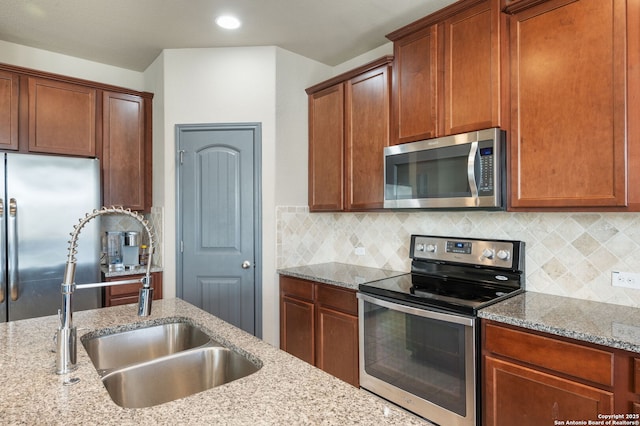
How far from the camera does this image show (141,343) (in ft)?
4.99

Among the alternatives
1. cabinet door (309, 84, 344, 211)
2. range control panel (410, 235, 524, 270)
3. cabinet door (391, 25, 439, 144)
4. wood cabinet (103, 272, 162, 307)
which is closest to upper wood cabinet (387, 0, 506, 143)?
cabinet door (391, 25, 439, 144)

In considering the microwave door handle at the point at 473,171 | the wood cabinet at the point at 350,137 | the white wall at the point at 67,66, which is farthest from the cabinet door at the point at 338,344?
the white wall at the point at 67,66

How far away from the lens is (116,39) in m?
2.89

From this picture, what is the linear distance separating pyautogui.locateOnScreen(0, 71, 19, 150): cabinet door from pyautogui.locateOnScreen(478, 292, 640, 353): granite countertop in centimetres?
330

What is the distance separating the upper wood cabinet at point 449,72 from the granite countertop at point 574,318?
0.94 metres

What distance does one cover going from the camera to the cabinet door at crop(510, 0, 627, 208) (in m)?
1.62

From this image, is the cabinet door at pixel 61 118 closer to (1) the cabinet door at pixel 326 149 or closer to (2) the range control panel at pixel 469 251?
(1) the cabinet door at pixel 326 149

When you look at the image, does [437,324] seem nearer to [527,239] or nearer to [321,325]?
[527,239]

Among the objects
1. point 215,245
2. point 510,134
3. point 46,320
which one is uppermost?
point 510,134

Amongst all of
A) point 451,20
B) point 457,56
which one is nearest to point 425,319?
point 457,56

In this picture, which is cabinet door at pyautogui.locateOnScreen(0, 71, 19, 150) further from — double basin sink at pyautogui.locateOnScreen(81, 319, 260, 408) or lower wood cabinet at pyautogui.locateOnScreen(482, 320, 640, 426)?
lower wood cabinet at pyautogui.locateOnScreen(482, 320, 640, 426)

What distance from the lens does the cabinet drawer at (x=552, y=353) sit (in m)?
1.42

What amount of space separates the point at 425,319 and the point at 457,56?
4.90 feet

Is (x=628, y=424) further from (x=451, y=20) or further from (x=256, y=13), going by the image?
(x=256, y=13)
